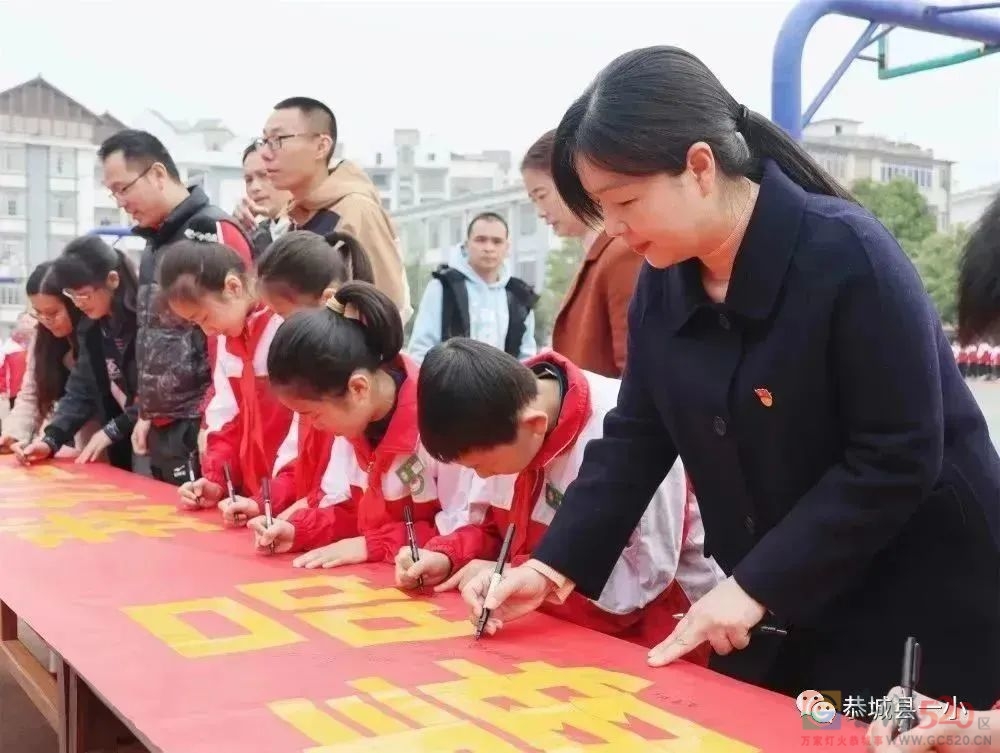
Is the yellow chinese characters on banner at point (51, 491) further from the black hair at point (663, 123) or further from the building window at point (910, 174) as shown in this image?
the building window at point (910, 174)

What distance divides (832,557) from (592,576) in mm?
322

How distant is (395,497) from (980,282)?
3.10ft

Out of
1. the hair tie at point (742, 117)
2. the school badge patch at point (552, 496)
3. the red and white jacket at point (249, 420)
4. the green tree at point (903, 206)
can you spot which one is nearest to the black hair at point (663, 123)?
the hair tie at point (742, 117)

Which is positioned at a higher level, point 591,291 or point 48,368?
point 591,291

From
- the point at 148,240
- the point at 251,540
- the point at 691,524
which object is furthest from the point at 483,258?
the point at 691,524

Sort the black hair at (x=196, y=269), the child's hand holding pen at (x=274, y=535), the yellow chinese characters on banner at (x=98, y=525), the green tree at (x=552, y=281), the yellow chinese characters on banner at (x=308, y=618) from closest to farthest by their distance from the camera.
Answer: the yellow chinese characters on banner at (x=308, y=618), the child's hand holding pen at (x=274, y=535), the yellow chinese characters on banner at (x=98, y=525), the black hair at (x=196, y=269), the green tree at (x=552, y=281)

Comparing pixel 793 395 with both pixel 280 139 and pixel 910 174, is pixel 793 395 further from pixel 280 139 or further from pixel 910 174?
pixel 910 174

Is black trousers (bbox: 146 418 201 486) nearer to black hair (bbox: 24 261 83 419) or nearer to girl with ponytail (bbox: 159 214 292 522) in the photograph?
girl with ponytail (bbox: 159 214 292 522)

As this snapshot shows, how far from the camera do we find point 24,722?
197 cm

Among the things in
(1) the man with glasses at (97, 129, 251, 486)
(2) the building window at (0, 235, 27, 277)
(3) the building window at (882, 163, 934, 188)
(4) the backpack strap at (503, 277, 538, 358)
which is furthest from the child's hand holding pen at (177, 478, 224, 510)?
(2) the building window at (0, 235, 27, 277)

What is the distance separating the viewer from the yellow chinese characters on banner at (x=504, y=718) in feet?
2.89

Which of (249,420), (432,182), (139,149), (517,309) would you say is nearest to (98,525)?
(249,420)

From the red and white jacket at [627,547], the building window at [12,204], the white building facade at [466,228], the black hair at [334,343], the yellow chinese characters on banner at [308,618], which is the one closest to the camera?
the yellow chinese characters on banner at [308,618]

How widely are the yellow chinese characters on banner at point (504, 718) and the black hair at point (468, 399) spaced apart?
0.31 m
